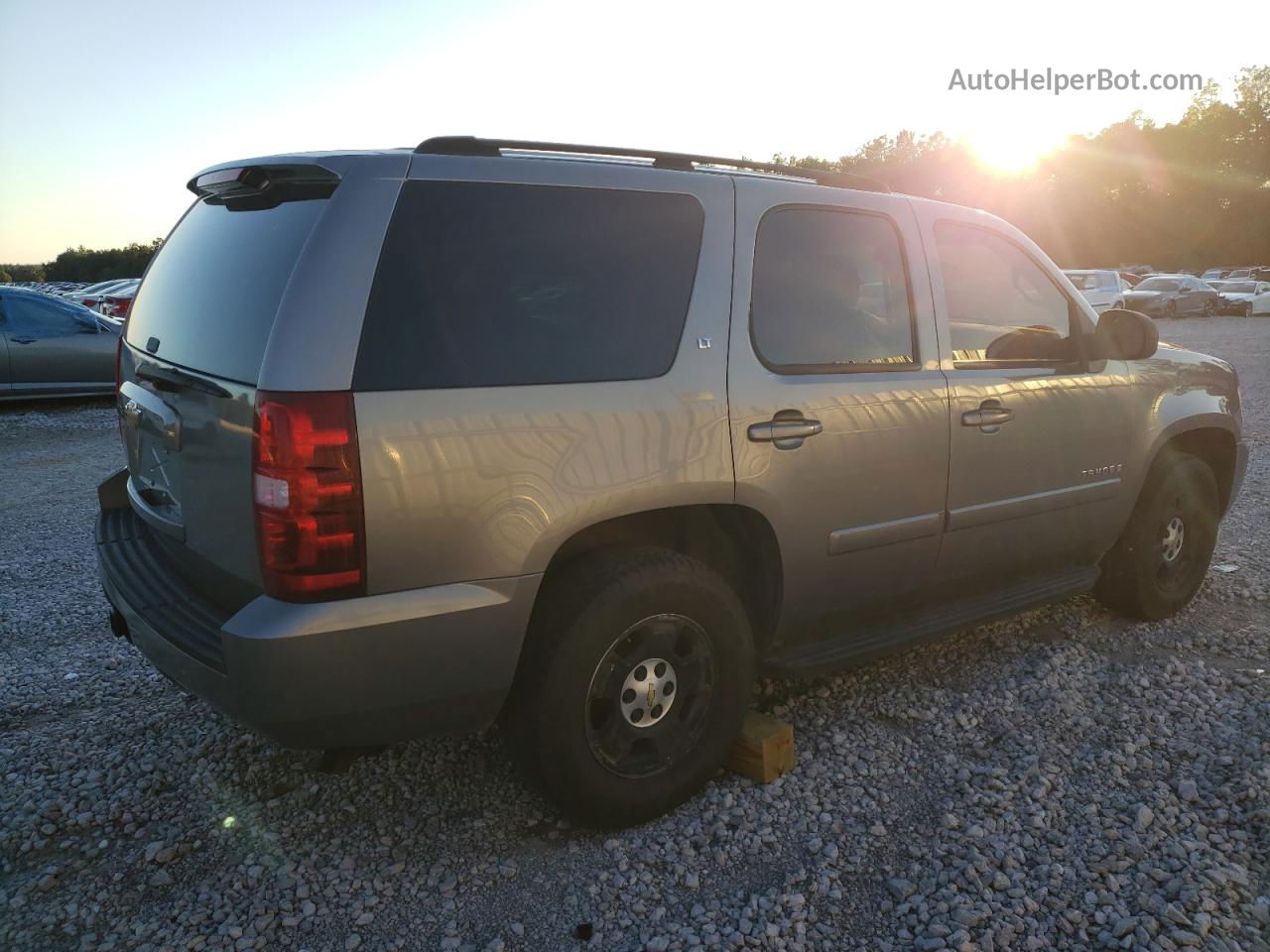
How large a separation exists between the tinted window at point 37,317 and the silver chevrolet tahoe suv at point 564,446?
9.48 m

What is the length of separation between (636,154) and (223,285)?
4.18 ft

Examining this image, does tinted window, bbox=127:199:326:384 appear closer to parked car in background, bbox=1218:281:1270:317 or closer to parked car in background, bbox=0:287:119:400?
parked car in background, bbox=0:287:119:400

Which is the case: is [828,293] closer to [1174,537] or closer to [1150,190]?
[1174,537]

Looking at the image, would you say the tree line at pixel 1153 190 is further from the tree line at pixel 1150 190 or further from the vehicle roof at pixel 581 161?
the vehicle roof at pixel 581 161

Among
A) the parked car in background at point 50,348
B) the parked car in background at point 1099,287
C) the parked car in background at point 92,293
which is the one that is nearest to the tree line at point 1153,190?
the parked car in background at point 1099,287

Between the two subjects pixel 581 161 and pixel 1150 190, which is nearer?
pixel 581 161

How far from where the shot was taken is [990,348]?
377 cm

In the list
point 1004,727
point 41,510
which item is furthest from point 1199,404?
point 41,510

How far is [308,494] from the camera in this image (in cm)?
224

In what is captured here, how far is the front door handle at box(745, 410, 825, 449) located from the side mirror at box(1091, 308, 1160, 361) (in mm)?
1692

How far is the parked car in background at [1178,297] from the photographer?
31625 mm

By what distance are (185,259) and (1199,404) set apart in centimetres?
427

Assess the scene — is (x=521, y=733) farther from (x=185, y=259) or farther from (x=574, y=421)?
(x=185, y=259)

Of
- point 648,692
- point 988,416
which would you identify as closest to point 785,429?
point 648,692
